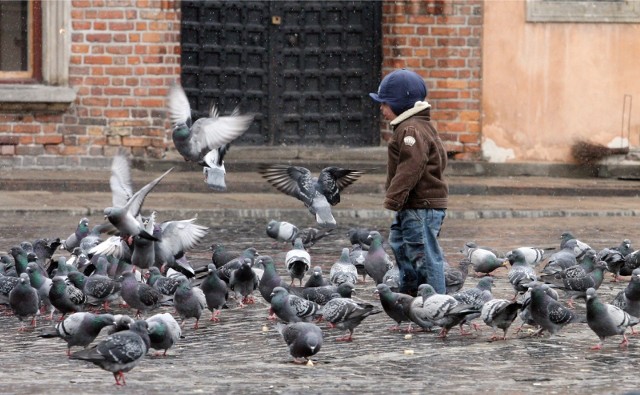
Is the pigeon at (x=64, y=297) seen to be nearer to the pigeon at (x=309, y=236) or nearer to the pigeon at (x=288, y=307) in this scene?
the pigeon at (x=288, y=307)

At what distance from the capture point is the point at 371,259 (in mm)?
12789

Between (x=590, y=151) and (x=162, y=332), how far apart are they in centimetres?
1394

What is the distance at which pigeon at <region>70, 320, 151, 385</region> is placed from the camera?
342 inches

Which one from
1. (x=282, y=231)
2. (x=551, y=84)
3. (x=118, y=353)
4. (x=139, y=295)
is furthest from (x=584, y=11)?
(x=118, y=353)

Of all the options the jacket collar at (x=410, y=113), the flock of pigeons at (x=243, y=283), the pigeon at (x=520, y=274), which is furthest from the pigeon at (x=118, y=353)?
the pigeon at (x=520, y=274)

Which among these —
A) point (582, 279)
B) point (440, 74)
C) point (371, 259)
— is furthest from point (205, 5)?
point (582, 279)

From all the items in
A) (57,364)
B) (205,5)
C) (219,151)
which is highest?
(205,5)

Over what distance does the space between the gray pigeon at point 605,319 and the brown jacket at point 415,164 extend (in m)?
1.59

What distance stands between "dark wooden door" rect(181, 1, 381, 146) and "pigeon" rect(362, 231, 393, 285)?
30.8 feet

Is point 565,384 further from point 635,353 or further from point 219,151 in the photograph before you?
point 219,151

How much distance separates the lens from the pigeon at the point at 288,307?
10570 millimetres

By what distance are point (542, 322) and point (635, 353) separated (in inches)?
27.5

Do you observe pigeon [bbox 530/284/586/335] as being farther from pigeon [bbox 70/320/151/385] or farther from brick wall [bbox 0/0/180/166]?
brick wall [bbox 0/0/180/166]

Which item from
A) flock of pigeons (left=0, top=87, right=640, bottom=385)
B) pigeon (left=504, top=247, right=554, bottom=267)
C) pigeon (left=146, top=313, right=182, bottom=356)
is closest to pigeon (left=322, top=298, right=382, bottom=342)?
flock of pigeons (left=0, top=87, right=640, bottom=385)
